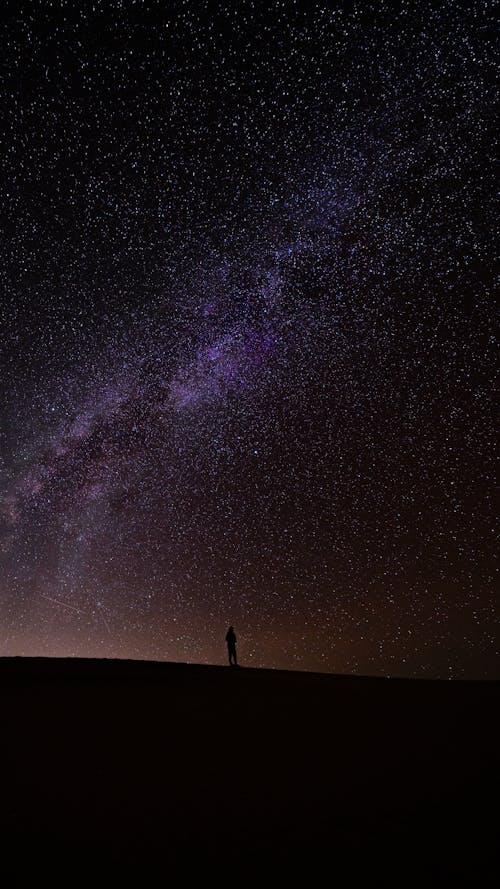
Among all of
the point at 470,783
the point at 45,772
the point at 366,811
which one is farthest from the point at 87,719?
the point at 470,783

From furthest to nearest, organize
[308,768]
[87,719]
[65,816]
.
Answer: [87,719] < [308,768] < [65,816]

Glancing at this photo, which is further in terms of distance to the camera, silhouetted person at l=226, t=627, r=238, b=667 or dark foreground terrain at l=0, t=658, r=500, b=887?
silhouetted person at l=226, t=627, r=238, b=667

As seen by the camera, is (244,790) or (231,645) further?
(231,645)

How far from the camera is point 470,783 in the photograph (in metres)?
5.07

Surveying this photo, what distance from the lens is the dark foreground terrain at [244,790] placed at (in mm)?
3566

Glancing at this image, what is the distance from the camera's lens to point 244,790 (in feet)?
16.0

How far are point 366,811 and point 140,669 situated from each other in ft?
29.1

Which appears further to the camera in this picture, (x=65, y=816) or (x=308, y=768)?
(x=308, y=768)

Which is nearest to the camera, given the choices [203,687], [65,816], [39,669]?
[65,816]

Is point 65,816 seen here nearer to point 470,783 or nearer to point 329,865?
point 329,865

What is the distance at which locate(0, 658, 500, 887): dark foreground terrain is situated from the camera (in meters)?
3.57

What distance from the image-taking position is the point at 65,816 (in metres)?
4.32

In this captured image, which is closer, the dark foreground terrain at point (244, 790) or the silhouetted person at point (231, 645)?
the dark foreground terrain at point (244, 790)

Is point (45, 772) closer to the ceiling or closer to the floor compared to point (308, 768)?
closer to the ceiling
